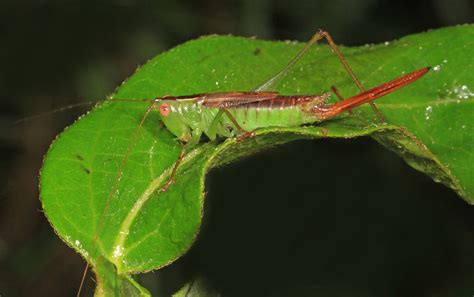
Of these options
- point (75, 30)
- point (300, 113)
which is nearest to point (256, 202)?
point (300, 113)

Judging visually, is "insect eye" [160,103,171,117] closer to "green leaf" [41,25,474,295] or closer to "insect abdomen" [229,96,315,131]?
"green leaf" [41,25,474,295]

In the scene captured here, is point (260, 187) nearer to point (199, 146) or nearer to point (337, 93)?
point (199, 146)

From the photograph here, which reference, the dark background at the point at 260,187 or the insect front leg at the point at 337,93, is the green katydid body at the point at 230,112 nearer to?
the insect front leg at the point at 337,93

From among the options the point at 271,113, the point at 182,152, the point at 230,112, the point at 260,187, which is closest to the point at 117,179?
the point at 182,152

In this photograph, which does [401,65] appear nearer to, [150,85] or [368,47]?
[368,47]

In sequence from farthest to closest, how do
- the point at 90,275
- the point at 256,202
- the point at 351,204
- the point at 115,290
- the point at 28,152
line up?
the point at 28,152 < the point at 351,204 < the point at 256,202 < the point at 90,275 < the point at 115,290

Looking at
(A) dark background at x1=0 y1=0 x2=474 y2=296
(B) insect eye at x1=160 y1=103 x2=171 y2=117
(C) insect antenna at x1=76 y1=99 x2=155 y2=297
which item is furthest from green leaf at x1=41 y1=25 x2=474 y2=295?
(A) dark background at x1=0 y1=0 x2=474 y2=296
